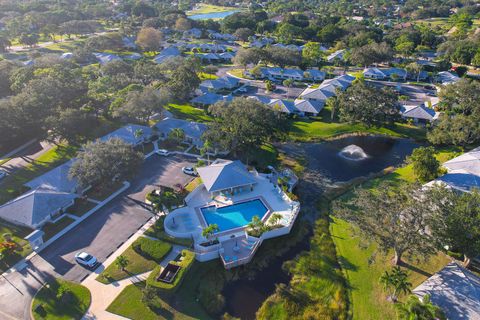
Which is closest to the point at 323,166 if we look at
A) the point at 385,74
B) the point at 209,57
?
the point at 385,74

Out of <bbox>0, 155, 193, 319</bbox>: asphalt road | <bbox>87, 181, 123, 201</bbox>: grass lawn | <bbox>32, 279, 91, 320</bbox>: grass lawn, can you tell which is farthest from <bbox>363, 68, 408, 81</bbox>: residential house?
<bbox>32, 279, 91, 320</bbox>: grass lawn

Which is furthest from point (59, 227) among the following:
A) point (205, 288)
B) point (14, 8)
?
point (14, 8)

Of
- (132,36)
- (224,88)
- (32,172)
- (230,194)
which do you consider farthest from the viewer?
(132,36)

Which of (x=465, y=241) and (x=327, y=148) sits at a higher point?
(x=465, y=241)

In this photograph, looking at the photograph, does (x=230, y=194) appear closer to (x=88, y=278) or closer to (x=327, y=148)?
(x=88, y=278)

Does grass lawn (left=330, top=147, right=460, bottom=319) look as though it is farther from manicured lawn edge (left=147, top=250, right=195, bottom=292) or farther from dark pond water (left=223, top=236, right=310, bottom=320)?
manicured lawn edge (left=147, top=250, right=195, bottom=292)
